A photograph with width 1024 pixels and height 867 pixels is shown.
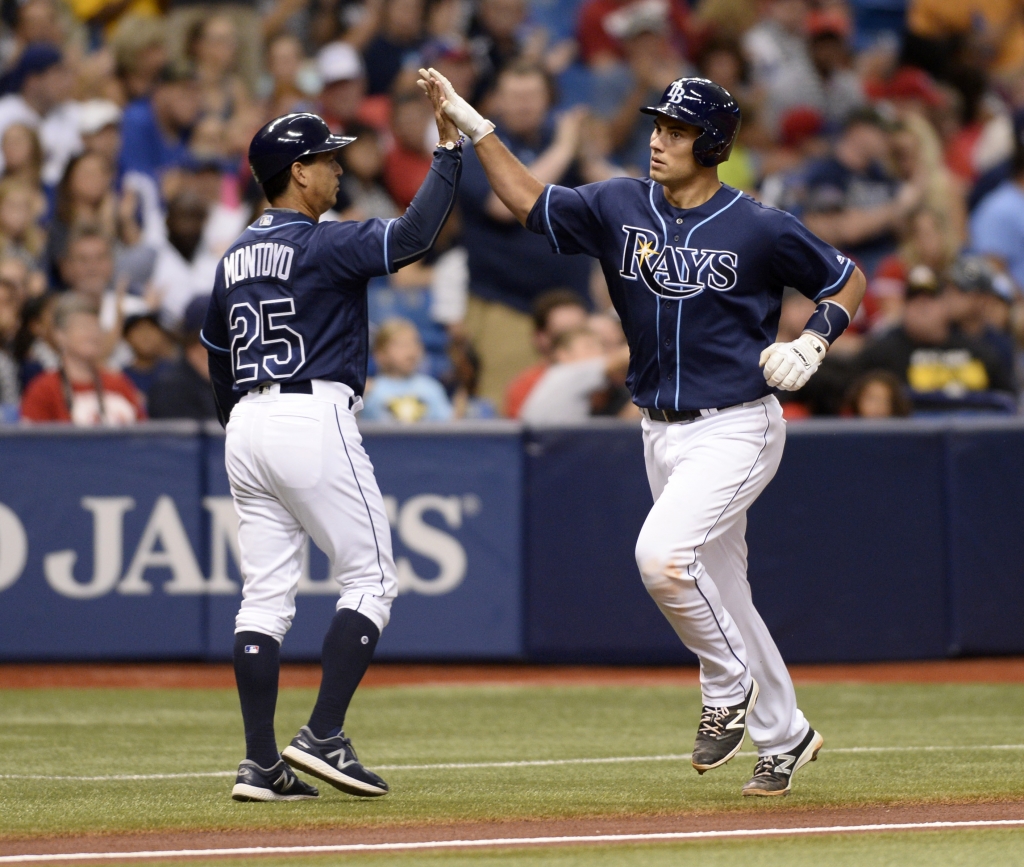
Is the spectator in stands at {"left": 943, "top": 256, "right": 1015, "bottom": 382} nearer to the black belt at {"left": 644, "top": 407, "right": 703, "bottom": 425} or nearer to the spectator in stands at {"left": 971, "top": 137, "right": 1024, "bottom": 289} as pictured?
the spectator in stands at {"left": 971, "top": 137, "right": 1024, "bottom": 289}

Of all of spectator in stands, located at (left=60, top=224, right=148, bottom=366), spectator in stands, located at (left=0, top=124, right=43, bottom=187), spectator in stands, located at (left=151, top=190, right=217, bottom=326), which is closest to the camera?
spectator in stands, located at (left=60, top=224, right=148, bottom=366)

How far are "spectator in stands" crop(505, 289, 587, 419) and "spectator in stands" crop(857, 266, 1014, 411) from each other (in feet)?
5.85

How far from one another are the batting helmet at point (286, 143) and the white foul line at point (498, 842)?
2092 mm

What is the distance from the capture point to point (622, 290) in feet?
17.8

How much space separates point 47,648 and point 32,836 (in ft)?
15.2

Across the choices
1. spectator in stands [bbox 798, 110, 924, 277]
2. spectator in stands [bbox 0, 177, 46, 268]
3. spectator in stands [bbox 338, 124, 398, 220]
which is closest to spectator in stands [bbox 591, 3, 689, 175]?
spectator in stands [bbox 798, 110, 924, 277]

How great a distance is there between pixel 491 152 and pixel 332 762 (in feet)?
6.42

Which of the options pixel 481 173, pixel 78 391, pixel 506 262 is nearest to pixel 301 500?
pixel 78 391

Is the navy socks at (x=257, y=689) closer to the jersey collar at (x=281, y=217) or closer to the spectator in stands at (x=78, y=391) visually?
the jersey collar at (x=281, y=217)

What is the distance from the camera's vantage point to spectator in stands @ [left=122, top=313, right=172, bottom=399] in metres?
10.3

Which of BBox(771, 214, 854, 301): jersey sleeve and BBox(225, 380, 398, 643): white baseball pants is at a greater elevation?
BBox(771, 214, 854, 301): jersey sleeve

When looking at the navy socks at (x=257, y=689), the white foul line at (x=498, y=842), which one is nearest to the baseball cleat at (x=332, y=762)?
the navy socks at (x=257, y=689)

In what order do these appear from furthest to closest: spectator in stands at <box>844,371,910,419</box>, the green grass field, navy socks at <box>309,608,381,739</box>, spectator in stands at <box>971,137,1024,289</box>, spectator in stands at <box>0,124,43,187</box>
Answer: spectator in stands at <box>971,137,1024,289</box>, spectator in stands at <box>0,124,43,187</box>, spectator in stands at <box>844,371,910,419</box>, navy socks at <box>309,608,381,739</box>, the green grass field

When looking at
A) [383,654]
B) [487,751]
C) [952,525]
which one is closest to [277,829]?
[487,751]
